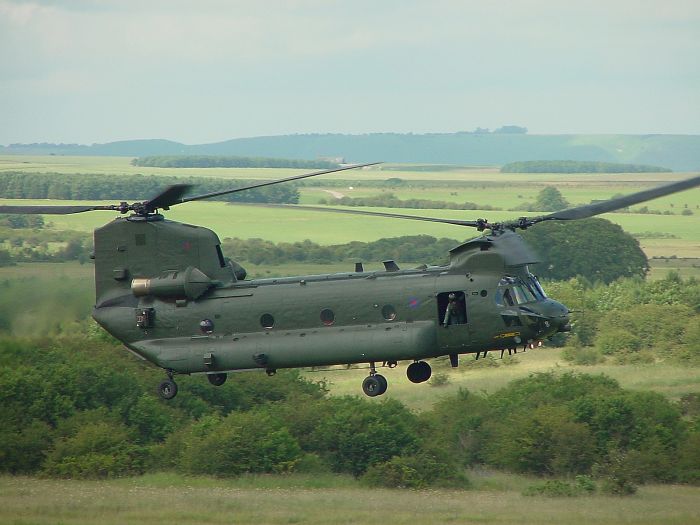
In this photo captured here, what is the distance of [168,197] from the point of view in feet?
112

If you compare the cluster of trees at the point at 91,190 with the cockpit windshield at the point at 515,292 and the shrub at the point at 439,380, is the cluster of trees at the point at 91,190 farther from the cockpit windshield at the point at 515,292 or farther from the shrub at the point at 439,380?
the cockpit windshield at the point at 515,292

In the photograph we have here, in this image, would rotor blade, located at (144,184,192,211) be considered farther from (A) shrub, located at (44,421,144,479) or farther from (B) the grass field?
(A) shrub, located at (44,421,144,479)

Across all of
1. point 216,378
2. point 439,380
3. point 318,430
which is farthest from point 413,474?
point 216,378

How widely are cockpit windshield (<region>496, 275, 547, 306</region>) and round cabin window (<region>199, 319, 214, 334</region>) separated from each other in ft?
26.1

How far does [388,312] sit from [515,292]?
11.0 ft

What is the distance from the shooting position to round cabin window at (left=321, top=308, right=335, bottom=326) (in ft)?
106

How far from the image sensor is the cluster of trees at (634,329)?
84.2 meters

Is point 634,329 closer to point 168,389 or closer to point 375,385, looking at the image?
point 375,385

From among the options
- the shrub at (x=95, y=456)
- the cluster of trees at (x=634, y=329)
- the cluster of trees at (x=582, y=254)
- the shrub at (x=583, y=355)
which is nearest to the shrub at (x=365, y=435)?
the shrub at (x=95, y=456)

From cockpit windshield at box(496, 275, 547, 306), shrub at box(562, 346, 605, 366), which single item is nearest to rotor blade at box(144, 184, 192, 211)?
cockpit windshield at box(496, 275, 547, 306)

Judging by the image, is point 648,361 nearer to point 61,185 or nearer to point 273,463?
point 273,463

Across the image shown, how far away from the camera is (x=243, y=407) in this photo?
2630 inches

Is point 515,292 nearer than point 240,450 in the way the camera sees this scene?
Yes

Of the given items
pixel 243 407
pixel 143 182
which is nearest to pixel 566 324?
pixel 243 407
